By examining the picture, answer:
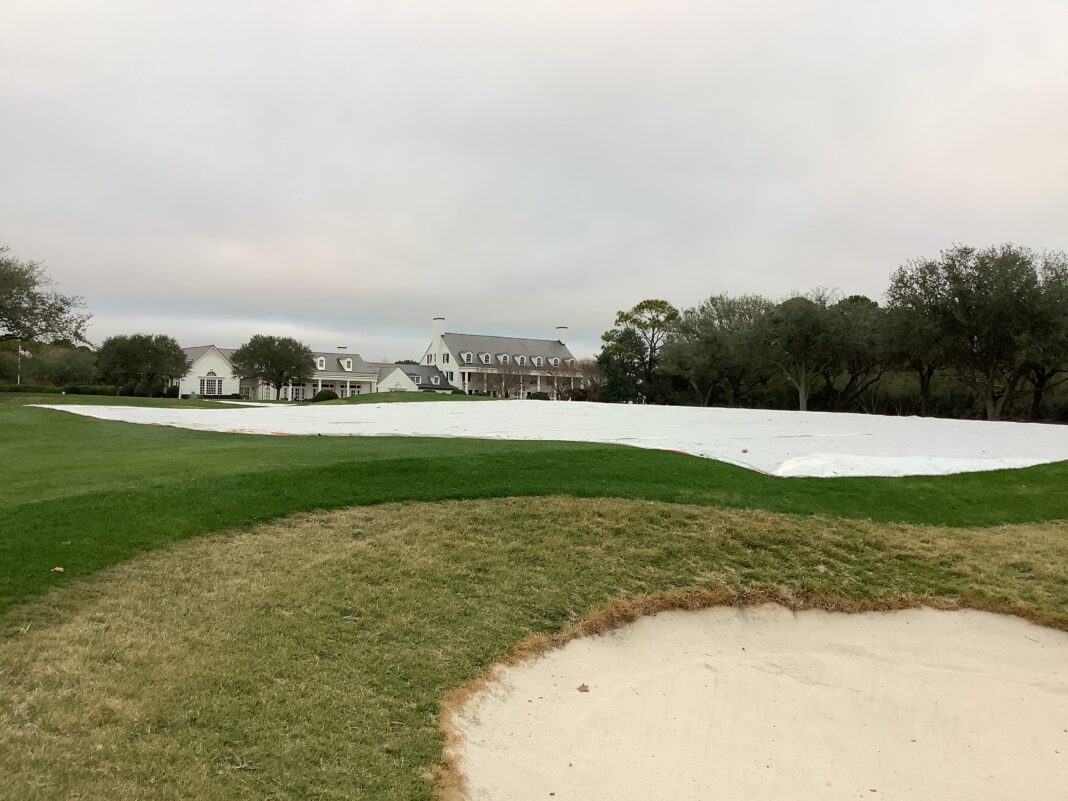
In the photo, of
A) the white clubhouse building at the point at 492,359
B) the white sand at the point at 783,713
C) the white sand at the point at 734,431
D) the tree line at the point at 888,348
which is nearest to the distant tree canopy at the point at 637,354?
the tree line at the point at 888,348

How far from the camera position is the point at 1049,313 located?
27.0 meters

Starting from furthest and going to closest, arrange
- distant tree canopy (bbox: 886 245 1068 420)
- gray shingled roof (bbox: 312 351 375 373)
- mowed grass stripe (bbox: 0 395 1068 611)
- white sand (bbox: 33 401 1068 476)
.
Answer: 1. gray shingled roof (bbox: 312 351 375 373)
2. distant tree canopy (bbox: 886 245 1068 420)
3. white sand (bbox: 33 401 1068 476)
4. mowed grass stripe (bbox: 0 395 1068 611)

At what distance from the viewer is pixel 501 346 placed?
96188 millimetres

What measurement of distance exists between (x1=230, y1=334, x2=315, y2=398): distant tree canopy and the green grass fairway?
5707 centimetres

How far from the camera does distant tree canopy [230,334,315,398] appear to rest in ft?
219

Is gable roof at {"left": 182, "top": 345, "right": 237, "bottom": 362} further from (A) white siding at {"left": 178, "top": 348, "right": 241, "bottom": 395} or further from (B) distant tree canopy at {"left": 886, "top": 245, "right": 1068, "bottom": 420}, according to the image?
(B) distant tree canopy at {"left": 886, "top": 245, "right": 1068, "bottom": 420}

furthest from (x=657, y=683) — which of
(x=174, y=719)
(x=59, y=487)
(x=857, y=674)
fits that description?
(x=59, y=487)

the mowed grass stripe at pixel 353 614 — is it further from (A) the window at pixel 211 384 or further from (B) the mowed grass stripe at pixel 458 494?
(A) the window at pixel 211 384

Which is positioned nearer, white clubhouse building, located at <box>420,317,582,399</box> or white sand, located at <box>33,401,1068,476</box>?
white sand, located at <box>33,401,1068,476</box>

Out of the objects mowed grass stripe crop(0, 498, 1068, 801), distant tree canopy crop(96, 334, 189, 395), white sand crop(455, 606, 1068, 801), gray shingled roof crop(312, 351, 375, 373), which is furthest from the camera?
gray shingled roof crop(312, 351, 375, 373)

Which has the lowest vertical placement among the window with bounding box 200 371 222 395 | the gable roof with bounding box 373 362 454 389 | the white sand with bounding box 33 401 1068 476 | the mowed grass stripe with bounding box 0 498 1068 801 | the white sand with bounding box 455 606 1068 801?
the white sand with bounding box 455 606 1068 801

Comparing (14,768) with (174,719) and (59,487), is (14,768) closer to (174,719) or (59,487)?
(174,719)

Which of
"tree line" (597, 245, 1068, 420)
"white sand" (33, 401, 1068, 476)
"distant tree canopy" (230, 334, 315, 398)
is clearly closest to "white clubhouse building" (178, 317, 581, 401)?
"distant tree canopy" (230, 334, 315, 398)

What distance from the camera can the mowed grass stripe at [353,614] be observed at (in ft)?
12.3
